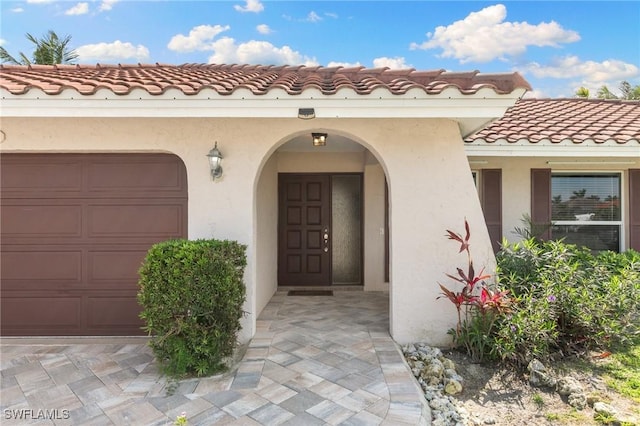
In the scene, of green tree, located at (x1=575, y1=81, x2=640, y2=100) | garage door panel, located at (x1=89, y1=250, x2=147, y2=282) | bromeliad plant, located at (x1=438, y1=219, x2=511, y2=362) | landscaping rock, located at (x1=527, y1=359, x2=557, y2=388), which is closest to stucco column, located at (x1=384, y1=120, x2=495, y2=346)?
bromeliad plant, located at (x1=438, y1=219, x2=511, y2=362)

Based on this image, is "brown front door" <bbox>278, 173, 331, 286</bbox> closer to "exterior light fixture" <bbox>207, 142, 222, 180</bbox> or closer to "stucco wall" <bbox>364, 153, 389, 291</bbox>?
"stucco wall" <bbox>364, 153, 389, 291</bbox>

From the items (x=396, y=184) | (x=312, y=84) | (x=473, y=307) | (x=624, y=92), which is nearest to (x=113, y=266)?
(x=312, y=84)

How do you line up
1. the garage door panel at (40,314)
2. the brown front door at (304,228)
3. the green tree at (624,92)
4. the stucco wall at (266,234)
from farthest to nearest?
the green tree at (624,92), the brown front door at (304,228), the stucco wall at (266,234), the garage door panel at (40,314)

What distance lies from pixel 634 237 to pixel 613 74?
81.3 feet

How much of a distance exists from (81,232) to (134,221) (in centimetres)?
95


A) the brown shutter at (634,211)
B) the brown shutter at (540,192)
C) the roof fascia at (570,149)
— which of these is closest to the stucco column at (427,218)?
the roof fascia at (570,149)

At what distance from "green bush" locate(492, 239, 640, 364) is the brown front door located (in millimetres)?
5345

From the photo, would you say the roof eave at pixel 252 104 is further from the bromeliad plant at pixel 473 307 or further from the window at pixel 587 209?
the window at pixel 587 209

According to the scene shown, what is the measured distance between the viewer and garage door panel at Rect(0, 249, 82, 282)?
Result: 5.69 metres

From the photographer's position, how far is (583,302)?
191 inches

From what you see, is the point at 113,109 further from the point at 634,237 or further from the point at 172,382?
the point at 634,237

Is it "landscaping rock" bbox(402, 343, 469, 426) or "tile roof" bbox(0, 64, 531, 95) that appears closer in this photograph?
"landscaping rock" bbox(402, 343, 469, 426)

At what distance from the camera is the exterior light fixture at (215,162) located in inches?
205

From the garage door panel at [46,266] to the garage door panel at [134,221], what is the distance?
590 mm
